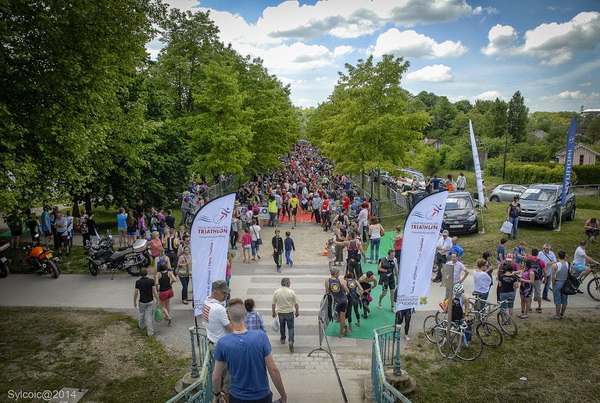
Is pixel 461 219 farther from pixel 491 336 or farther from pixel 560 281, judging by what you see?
pixel 491 336

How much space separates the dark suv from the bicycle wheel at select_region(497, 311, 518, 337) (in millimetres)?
9415

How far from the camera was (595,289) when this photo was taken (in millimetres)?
13242

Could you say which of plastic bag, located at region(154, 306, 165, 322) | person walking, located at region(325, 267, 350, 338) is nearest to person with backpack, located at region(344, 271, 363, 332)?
person walking, located at region(325, 267, 350, 338)

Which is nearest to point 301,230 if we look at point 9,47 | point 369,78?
point 369,78

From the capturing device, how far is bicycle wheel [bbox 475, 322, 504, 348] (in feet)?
31.9

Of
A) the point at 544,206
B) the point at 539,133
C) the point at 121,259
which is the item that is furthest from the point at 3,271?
the point at 539,133

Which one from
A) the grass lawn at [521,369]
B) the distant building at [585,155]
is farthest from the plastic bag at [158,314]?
the distant building at [585,155]

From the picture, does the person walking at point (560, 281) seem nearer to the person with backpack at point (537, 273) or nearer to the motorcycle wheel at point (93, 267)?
the person with backpack at point (537, 273)

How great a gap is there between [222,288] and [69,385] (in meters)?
4.41

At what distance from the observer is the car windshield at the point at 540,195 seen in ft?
64.0

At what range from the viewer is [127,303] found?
1260 cm

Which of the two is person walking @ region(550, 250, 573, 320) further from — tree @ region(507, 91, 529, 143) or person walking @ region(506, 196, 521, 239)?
tree @ region(507, 91, 529, 143)

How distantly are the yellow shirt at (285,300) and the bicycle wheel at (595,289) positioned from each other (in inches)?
381

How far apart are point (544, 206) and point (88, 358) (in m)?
18.5
